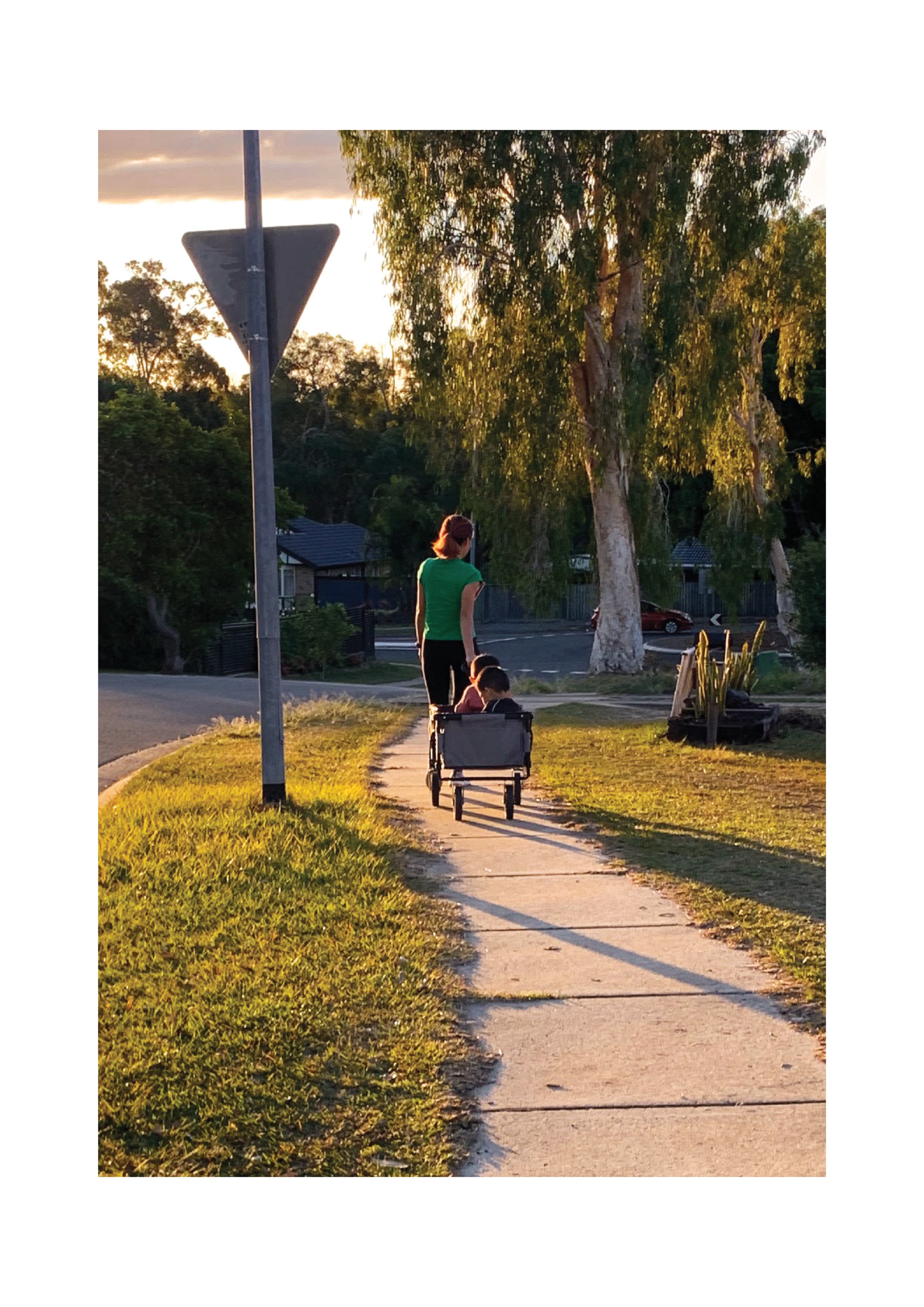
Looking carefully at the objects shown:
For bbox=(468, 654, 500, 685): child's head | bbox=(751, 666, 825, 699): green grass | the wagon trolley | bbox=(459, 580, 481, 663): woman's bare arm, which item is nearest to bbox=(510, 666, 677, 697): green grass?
bbox=(751, 666, 825, 699): green grass

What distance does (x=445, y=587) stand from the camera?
868 cm

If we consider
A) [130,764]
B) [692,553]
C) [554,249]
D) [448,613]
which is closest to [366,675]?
[554,249]

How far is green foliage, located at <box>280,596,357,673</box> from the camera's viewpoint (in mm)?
28141

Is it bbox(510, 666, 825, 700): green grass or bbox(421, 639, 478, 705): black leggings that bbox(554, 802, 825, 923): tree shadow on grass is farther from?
bbox(510, 666, 825, 700): green grass

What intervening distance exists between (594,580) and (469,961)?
18896mm

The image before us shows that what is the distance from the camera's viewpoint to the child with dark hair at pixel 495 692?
828cm

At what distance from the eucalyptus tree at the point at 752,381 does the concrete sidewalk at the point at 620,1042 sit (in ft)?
43.4

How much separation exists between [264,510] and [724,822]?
3.17 meters

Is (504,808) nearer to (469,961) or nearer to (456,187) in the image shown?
(469,961)

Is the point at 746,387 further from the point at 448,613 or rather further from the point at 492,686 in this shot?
the point at 492,686

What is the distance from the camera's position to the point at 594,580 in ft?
78.5

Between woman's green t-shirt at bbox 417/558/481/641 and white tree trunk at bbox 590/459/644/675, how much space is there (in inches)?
499

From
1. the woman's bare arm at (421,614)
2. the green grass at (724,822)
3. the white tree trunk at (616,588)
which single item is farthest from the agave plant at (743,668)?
the white tree trunk at (616,588)
